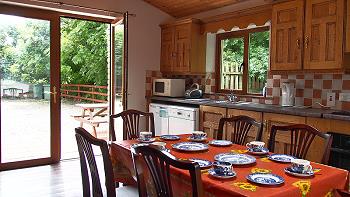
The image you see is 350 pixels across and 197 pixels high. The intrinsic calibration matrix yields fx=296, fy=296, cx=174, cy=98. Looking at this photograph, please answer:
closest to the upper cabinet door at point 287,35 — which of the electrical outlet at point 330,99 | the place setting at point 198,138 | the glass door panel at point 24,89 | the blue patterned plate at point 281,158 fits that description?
the electrical outlet at point 330,99

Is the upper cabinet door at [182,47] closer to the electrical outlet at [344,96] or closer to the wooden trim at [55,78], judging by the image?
the wooden trim at [55,78]

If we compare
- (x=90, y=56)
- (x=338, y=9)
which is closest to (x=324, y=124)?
(x=338, y=9)

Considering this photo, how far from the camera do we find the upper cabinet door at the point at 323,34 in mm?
2775

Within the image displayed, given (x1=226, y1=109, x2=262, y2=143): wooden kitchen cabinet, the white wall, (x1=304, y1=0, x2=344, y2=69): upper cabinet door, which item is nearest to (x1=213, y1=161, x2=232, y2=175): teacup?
(x1=226, y1=109, x2=262, y2=143): wooden kitchen cabinet

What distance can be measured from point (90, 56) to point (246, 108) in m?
7.26

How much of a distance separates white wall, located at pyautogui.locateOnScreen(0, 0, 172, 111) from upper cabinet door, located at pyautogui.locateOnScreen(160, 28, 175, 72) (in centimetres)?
10

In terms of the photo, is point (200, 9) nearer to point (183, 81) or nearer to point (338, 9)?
point (183, 81)

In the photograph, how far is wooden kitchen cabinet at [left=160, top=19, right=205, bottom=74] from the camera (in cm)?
438

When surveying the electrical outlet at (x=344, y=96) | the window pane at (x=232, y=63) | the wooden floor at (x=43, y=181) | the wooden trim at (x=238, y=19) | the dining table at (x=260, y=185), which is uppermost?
the wooden trim at (x=238, y=19)

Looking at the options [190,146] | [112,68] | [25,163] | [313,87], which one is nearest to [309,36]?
[313,87]

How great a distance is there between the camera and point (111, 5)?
14.3 feet

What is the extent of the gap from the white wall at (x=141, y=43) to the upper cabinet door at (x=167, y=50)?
10 centimetres

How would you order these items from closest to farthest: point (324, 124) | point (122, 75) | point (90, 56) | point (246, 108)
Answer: point (324, 124)
point (246, 108)
point (122, 75)
point (90, 56)

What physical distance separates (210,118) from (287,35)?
1.32 meters
